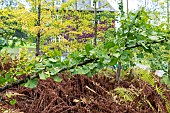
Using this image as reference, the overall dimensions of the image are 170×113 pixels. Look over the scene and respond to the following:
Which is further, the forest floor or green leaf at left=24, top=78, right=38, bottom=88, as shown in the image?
the forest floor

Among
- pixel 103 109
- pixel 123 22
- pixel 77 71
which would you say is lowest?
pixel 103 109

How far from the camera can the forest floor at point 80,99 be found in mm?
2256

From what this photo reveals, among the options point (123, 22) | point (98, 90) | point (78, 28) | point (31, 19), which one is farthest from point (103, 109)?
point (78, 28)

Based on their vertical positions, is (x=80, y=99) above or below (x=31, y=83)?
below

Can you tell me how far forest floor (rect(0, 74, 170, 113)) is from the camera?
7.40 ft

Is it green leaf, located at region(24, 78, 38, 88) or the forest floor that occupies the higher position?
green leaf, located at region(24, 78, 38, 88)

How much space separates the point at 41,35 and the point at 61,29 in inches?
18.7

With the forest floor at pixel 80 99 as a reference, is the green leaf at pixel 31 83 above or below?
above

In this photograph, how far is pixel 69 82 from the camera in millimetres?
2750

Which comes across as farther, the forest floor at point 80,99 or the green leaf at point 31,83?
the forest floor at point 80,99

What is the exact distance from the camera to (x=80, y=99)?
2398 mm

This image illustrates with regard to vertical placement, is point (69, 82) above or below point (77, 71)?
below

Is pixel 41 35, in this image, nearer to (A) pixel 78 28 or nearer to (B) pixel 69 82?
→ (A) pixel 78 28

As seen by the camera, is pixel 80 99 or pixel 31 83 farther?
pixel 80 99
